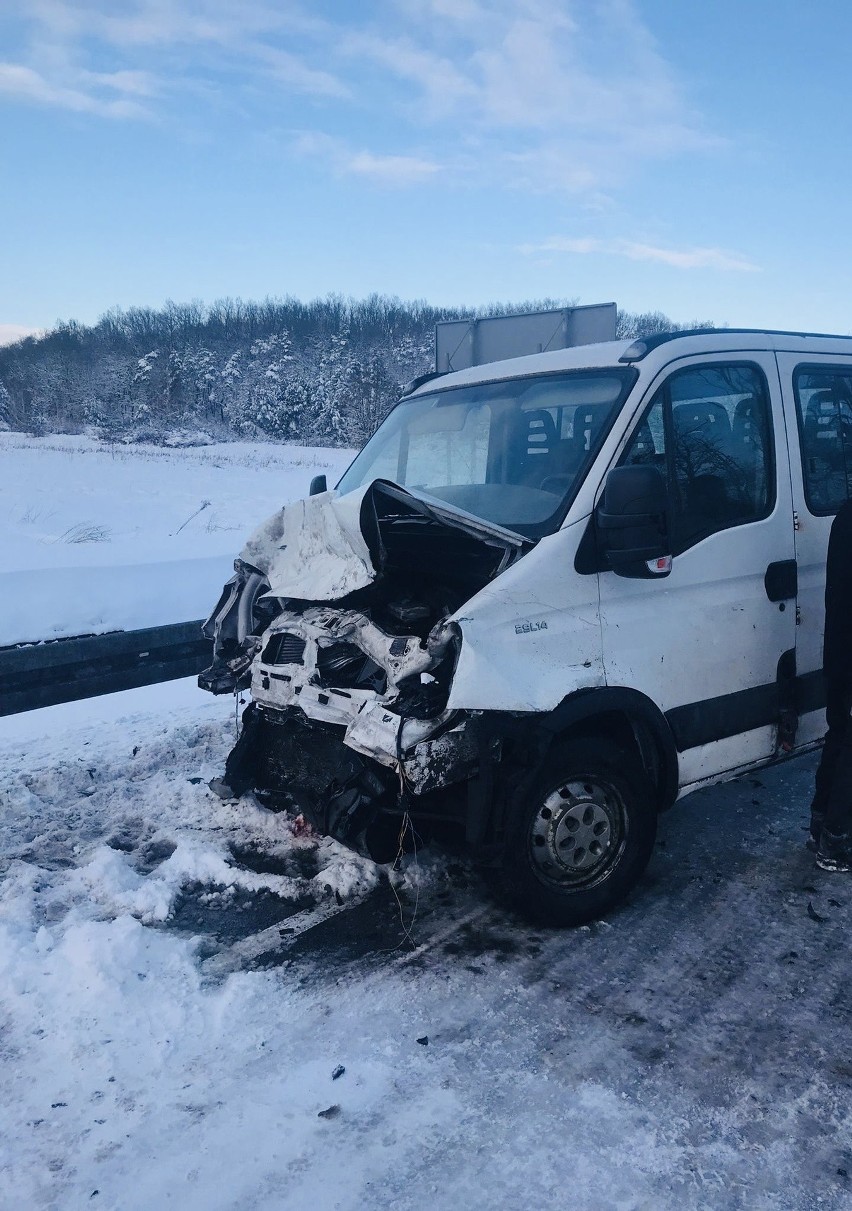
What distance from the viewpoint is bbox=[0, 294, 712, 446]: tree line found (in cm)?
7125

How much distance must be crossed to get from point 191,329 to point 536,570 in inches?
4139

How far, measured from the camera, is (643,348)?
3.68 metres

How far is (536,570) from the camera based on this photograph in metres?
3.19

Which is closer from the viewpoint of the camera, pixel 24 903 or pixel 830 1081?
pixel 830 1081

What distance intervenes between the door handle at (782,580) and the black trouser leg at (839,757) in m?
0.47

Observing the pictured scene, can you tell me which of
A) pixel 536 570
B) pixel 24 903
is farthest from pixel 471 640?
pixel 24 903

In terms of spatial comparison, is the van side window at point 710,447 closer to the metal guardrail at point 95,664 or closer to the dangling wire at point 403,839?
the dangling wire at point 403,839

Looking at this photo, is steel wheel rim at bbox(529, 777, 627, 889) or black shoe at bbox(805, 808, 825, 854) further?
black shoe at bbox(805, 808, 825, 854)

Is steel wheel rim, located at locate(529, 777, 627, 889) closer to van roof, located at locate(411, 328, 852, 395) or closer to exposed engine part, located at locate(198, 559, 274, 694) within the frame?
exposed engine part, located at locate(198, 559, 274, 694)

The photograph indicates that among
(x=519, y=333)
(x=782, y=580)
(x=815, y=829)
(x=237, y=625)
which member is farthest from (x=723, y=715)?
(x=519, y=333)

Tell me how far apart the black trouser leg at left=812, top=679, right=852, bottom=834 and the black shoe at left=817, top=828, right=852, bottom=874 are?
4 centimetres

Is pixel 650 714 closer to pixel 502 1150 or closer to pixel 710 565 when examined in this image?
pixel 710 565

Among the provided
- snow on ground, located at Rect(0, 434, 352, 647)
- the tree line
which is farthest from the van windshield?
the tree line

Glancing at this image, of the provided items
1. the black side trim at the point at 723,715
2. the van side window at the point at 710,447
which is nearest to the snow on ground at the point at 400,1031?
the black side trim at the point at 723,715
